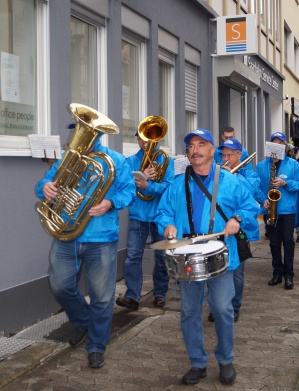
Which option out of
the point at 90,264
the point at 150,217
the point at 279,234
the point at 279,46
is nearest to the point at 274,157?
the point at 279,234

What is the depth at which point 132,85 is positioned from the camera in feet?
31.8

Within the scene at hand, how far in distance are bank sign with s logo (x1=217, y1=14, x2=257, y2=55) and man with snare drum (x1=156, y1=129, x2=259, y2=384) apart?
8323mm

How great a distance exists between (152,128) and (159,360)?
2.70m

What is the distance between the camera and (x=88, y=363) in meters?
5.17

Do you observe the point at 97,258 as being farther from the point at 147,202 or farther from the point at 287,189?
the point at 287,189

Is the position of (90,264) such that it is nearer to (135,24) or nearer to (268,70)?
(135,24)

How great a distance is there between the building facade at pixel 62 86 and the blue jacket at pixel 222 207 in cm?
115

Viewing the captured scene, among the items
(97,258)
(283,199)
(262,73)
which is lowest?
(97,258)

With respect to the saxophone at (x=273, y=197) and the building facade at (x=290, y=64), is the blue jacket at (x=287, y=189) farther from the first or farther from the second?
the building facade at (x=290, y=64)

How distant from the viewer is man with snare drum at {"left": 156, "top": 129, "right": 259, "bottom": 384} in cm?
467

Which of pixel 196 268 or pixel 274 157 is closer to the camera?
pixel 196 268

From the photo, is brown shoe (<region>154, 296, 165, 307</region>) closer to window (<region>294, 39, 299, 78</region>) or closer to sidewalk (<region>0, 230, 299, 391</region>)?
sidewalk (<region>0, 230, 299, 391</region>)

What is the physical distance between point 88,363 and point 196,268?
1.42m

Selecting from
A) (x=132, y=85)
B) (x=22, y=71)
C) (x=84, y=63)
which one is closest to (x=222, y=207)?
(x=22, y=71)
